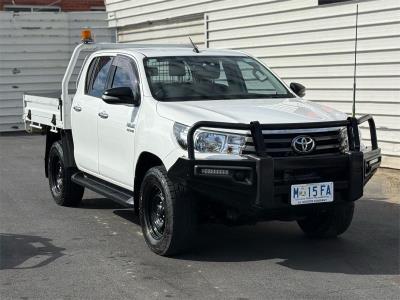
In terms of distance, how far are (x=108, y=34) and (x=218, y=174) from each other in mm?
14805

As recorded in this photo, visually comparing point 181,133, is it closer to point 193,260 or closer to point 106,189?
point 193,260

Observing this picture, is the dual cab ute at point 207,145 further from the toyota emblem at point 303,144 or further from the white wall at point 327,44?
the white wall at point 327,44

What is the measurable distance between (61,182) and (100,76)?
169 centimetres

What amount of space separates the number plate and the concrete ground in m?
0.61

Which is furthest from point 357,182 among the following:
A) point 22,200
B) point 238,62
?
point 22,200

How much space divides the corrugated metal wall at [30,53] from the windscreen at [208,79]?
11239mm

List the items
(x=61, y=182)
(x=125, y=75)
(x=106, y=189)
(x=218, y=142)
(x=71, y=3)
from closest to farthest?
(x=218, y=142)
(x=125, y=75)
(x=106, y=189)
(x=61, y=182)
(x=71, y=3)

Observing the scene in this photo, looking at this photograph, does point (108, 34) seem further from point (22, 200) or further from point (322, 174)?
point (322, 174)

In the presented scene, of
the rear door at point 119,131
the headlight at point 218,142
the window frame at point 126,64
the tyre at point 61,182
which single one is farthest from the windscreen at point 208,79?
the tyre at point 61,182

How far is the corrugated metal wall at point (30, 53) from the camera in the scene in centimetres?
1762

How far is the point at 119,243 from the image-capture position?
6.52 metres

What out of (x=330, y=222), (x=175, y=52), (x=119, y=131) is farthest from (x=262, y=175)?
(x=175, y=52)

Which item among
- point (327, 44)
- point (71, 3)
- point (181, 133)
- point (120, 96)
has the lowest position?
point (181, 133)

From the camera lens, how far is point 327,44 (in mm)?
11359
